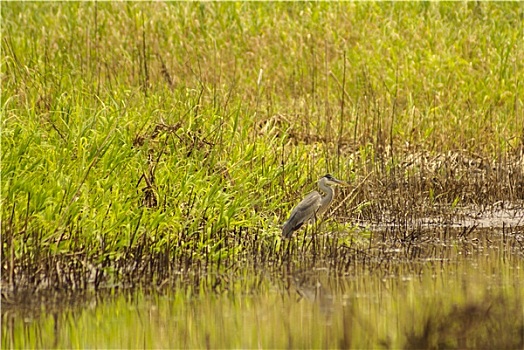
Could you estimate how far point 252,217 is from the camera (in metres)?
7.92

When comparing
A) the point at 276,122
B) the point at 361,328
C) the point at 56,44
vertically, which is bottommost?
the point at 361,328

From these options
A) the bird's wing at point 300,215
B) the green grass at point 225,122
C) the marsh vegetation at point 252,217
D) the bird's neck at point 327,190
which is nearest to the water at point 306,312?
the marsh vegetation at point 252,217

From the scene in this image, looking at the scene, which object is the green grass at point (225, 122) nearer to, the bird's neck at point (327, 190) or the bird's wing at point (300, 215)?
the bird's wing at point (300, 215)

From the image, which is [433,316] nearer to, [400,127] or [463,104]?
[400,127]

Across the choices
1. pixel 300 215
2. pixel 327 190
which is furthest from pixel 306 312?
pixel 327 190

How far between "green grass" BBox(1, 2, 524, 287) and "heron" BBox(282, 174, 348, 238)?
140 mm

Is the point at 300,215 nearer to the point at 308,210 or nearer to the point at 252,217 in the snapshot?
the point at 308,210

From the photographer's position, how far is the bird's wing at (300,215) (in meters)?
7.88

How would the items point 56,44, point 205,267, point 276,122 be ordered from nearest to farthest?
point 205,267 → point 276,122 → point 56,44

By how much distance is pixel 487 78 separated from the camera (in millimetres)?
13461

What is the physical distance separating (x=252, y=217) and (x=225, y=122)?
1.63 meters

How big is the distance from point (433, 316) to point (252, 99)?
665 centimetres

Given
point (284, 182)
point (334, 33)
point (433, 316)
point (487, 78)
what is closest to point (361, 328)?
point (433, 316)

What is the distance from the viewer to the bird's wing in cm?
788
